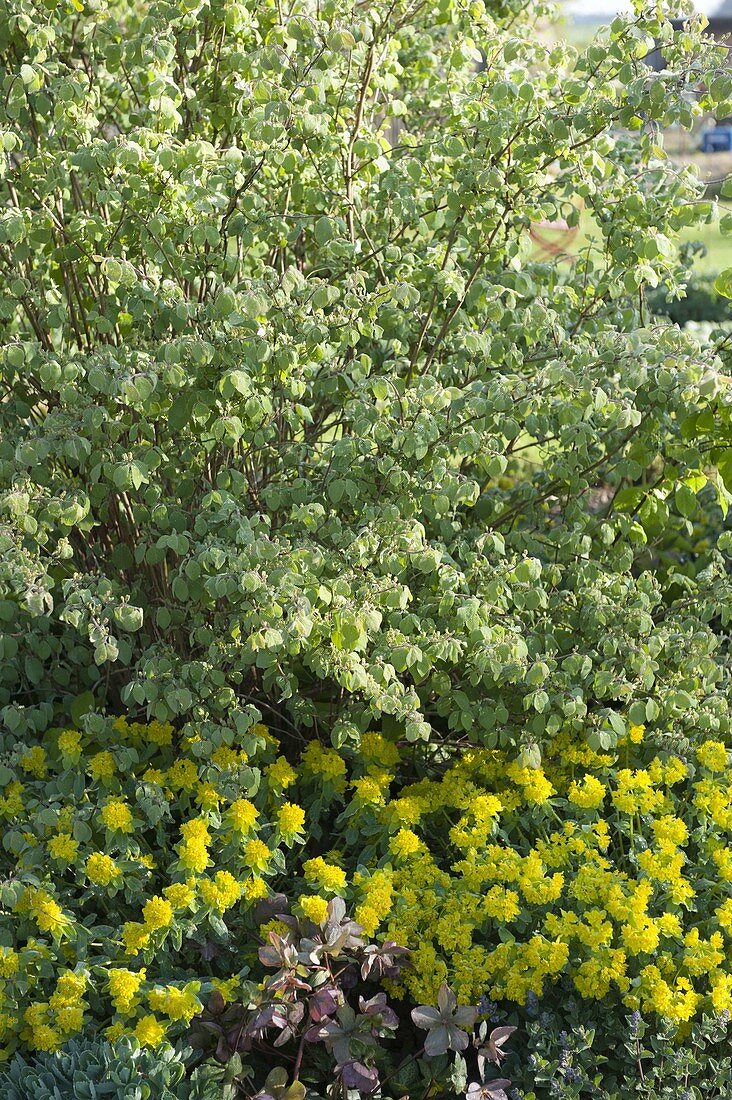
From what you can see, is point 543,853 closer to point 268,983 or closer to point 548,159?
point 268,983

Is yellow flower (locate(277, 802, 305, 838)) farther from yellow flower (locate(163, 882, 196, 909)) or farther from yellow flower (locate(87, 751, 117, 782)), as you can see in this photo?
yellow flower (locate(87, 751, 117, 782))

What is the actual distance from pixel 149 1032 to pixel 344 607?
2.91ft

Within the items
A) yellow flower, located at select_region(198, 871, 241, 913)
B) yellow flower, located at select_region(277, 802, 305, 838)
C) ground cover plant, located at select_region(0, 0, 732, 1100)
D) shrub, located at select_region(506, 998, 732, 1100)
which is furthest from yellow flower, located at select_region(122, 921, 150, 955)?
shrub, located at select_region(506, 998, 732, 1100)

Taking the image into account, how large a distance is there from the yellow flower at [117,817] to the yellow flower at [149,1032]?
0.39 metres

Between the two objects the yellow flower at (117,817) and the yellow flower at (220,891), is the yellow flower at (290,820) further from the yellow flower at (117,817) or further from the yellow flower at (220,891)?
the yellow flower at (117,817)

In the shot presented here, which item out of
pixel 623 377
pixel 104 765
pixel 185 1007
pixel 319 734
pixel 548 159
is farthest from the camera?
pixel 319 734

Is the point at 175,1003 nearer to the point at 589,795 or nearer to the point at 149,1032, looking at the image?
the point at 149,1032

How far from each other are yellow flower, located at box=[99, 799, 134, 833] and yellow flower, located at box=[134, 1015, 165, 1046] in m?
0.39

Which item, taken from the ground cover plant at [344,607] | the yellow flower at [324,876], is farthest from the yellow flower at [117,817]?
the yellow flower at [324,876]

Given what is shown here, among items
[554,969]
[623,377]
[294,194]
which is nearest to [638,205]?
[623,377]

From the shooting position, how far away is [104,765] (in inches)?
101

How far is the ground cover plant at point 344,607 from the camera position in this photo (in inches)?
90.3

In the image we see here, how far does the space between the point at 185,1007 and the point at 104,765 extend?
58 centimetres

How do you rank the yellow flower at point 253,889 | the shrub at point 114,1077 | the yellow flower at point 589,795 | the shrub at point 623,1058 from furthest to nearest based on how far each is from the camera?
the yellow flower at point 589,795 → the yellow flower at point 253,889 → the shrub at point 623,1058 → the shrub at point 114,1077
